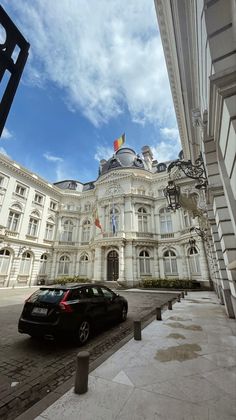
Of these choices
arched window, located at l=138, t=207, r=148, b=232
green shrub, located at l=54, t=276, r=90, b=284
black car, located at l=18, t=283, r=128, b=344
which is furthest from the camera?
arched window, located at l=138, t=207, r=148, b=232

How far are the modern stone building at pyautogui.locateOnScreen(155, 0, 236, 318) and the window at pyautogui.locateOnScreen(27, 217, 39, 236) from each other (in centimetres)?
2048

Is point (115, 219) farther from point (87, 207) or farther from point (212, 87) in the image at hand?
point (212, 87)

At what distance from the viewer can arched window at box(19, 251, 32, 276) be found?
71.4ft

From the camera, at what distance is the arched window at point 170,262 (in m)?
20.8

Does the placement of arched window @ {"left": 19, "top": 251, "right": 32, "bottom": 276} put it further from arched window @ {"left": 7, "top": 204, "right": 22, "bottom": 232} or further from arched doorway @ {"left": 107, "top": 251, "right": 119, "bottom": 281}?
arched doorway @ {"left": 107, "top": 251, "right": 119, "bottom": 281}

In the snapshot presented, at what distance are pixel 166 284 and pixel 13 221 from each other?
60.7 feet

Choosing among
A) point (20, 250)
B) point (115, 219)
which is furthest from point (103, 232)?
point (20, 250)

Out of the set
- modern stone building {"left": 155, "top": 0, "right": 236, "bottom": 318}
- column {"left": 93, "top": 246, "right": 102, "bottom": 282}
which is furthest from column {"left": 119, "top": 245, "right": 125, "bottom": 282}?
modern stone building {"left": 155, "top": 0, "right": 236, "bottom": 318}

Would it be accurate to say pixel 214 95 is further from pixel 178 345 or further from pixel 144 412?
pixel 178 345

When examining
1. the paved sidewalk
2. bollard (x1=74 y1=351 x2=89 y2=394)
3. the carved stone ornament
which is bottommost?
the paved sidewalk

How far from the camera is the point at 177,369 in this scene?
3301 mm

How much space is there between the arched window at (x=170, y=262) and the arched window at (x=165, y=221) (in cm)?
267

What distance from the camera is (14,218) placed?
2186 cm

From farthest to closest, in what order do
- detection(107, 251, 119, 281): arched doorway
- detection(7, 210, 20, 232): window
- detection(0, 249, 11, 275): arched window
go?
detection(107, 251, 119, 281): arched doorway < detection(7, 210, 20, 232): window < detection(0, 249, 11, 275): arched window
